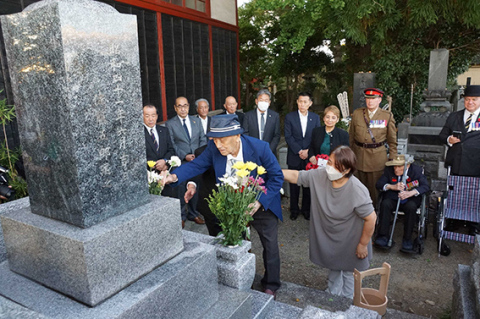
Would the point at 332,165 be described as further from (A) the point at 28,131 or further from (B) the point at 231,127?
(A) the point at 28,131

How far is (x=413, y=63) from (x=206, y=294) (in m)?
13.1

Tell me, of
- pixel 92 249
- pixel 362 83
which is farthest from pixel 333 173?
pixel 362 83

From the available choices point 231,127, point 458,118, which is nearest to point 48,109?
point 231,127

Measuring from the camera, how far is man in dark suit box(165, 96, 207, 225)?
19.9 ft

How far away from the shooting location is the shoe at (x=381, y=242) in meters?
5.21

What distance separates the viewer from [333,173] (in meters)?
3.43

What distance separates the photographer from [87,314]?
206 cm

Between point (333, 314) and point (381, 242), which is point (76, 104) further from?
point (381, 242)

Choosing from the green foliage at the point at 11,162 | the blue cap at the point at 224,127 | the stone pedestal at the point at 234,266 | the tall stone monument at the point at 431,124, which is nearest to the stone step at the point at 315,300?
the stone pedestal at the point at 234,266

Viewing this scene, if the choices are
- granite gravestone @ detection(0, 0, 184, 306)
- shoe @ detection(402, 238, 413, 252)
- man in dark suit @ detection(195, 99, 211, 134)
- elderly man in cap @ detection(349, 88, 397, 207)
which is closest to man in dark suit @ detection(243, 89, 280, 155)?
man in dark suit @ detection(195, 99, 211, 134)

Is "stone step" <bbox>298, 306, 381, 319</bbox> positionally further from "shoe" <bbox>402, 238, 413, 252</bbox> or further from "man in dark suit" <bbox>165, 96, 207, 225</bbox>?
"man in dark suit" <bbox>165, 96, 207, 225</bbox>

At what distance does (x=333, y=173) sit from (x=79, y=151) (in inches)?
86.6

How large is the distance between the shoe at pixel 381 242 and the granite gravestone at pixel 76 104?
12.9ft

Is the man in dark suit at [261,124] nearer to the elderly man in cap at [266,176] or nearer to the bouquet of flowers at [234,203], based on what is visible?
the elderly man in cap at [266,176]
